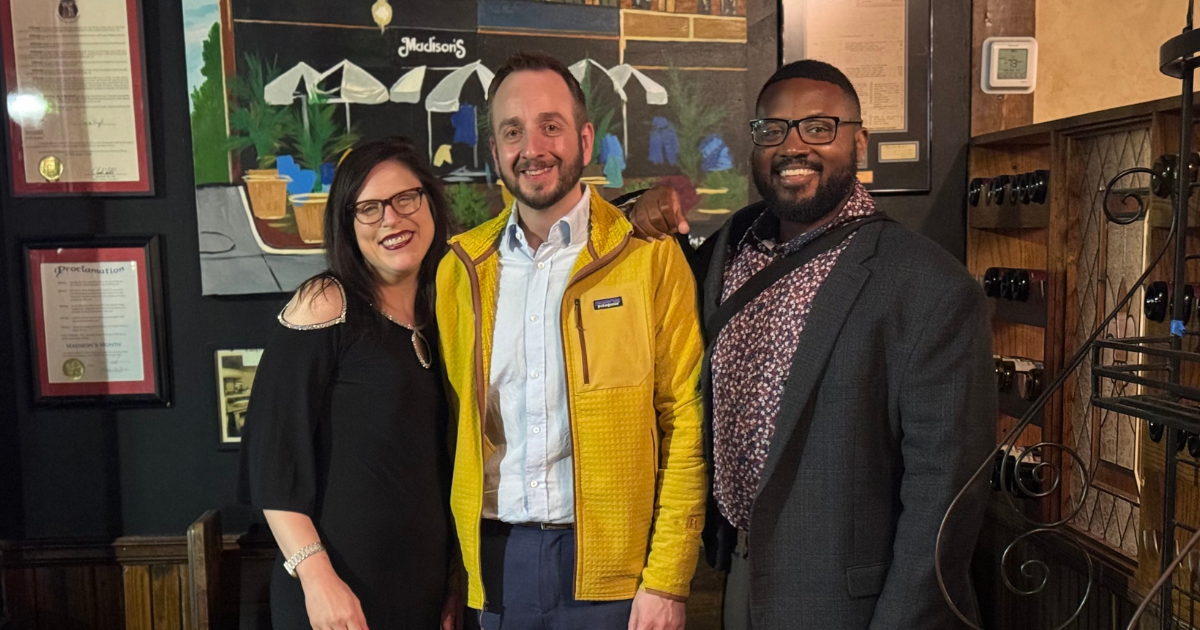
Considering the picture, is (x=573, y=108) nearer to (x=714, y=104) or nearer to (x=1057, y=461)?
(x=714, y=104)

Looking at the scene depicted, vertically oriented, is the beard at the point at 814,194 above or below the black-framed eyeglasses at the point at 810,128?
below

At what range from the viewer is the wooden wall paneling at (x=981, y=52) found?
285 centimetres

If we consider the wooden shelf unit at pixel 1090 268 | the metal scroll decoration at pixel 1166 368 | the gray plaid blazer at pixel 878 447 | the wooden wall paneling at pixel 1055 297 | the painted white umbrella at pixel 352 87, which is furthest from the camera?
the painted white umbrella at pixel 352 87

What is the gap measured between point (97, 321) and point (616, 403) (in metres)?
2.04

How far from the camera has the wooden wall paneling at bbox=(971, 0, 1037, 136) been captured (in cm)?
285

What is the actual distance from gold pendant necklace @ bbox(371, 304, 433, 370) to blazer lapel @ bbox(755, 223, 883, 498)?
0.80 metres

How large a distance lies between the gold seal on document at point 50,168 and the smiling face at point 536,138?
1.84 meters

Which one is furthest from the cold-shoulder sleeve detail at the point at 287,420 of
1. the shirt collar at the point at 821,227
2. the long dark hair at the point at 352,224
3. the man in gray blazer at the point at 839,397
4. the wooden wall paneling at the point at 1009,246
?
the wooden wall paneling at the point at 1009,246

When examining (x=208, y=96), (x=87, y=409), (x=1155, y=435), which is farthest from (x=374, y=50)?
(x=1155, y=435)

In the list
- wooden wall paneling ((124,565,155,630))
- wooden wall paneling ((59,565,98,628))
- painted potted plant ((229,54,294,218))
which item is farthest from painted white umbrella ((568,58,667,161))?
wooden wall paneling ((59,565,98,628))

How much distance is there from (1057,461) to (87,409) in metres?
3.22

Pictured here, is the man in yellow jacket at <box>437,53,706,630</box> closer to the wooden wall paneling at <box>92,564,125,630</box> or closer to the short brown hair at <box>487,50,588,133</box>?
the short brown hair at <box>487,50,588,133</box>

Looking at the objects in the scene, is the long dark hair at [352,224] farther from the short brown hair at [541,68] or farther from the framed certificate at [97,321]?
the framed certificate at [97,321]

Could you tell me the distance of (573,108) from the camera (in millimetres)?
1729
